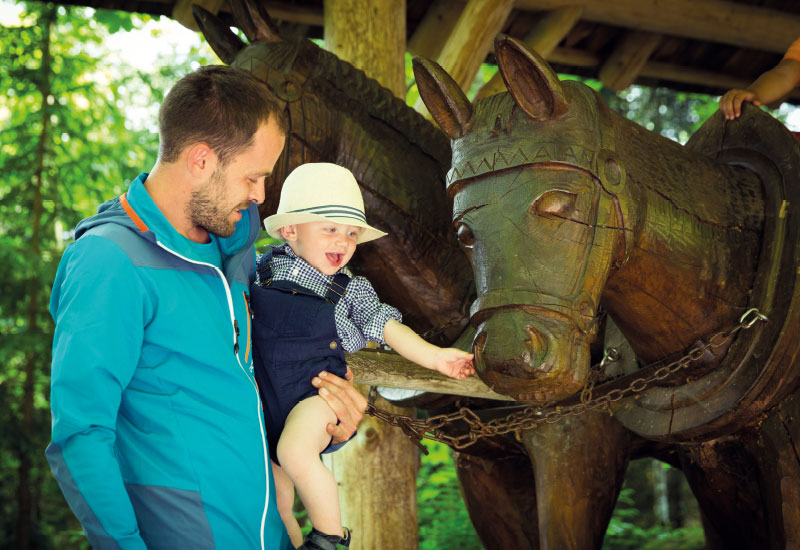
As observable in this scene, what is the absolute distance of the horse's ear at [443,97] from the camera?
100 inches

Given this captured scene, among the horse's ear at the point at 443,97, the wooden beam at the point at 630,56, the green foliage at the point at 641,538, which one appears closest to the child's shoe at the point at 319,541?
the horse's ear at the point at 443,97

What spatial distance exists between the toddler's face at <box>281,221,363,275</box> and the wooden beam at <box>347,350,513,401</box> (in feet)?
1.67

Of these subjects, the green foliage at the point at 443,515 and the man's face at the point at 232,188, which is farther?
the green foliage at the point at 443,515

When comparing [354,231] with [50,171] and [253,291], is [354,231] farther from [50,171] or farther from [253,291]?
[50,171]

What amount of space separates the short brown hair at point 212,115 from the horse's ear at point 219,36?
1.77 m

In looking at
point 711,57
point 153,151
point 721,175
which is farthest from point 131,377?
point 153,151

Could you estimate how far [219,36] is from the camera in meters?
3.63

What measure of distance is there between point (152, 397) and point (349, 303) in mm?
825

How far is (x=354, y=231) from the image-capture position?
249 centimetres

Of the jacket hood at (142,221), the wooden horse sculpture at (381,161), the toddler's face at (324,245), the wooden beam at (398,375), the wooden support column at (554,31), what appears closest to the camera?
the jacket hood at (142,221)

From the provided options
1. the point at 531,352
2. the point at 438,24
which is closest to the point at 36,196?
the point at 438,24

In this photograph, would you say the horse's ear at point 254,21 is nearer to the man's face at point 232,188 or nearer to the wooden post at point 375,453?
the wooden post at point 375,453

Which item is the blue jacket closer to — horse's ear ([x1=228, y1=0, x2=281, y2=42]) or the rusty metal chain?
the rusty metal chain

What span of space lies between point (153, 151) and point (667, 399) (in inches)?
289
